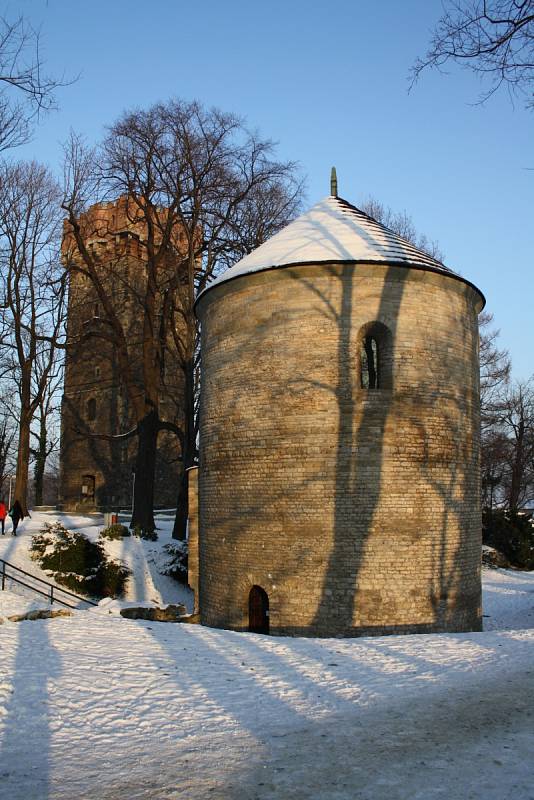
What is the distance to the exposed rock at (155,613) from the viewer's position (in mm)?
12531

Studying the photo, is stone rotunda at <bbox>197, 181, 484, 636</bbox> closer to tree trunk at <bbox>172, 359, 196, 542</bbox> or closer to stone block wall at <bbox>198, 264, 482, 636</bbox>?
stone block wall at <bbox>198, 264, 482, 636</bbox>

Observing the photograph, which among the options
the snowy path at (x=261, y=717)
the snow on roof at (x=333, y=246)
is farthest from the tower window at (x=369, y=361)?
the snowy path at (x=261, y=717)

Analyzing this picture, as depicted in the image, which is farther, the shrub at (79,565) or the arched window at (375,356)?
the shrub at (79,565)

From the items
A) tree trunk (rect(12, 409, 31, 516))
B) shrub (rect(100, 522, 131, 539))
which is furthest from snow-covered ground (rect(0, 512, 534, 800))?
tree trunk (rect(12, 409, 31, 516))

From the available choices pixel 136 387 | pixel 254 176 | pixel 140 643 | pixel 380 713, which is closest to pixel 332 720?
pixel 380 713

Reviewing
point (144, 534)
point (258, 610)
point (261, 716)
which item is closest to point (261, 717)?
point (261, 716)

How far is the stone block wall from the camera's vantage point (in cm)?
1246

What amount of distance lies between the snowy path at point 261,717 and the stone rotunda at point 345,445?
10.5 ft

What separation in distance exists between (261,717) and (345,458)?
7.02 m

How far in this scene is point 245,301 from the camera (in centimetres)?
1402

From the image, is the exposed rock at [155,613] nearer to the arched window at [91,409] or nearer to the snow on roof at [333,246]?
the snow on roof at [333,246]

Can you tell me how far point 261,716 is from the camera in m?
6.05

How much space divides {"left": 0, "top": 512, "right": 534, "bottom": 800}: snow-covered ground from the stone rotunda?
310 cm

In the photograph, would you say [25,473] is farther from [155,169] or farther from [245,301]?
[245,301]
